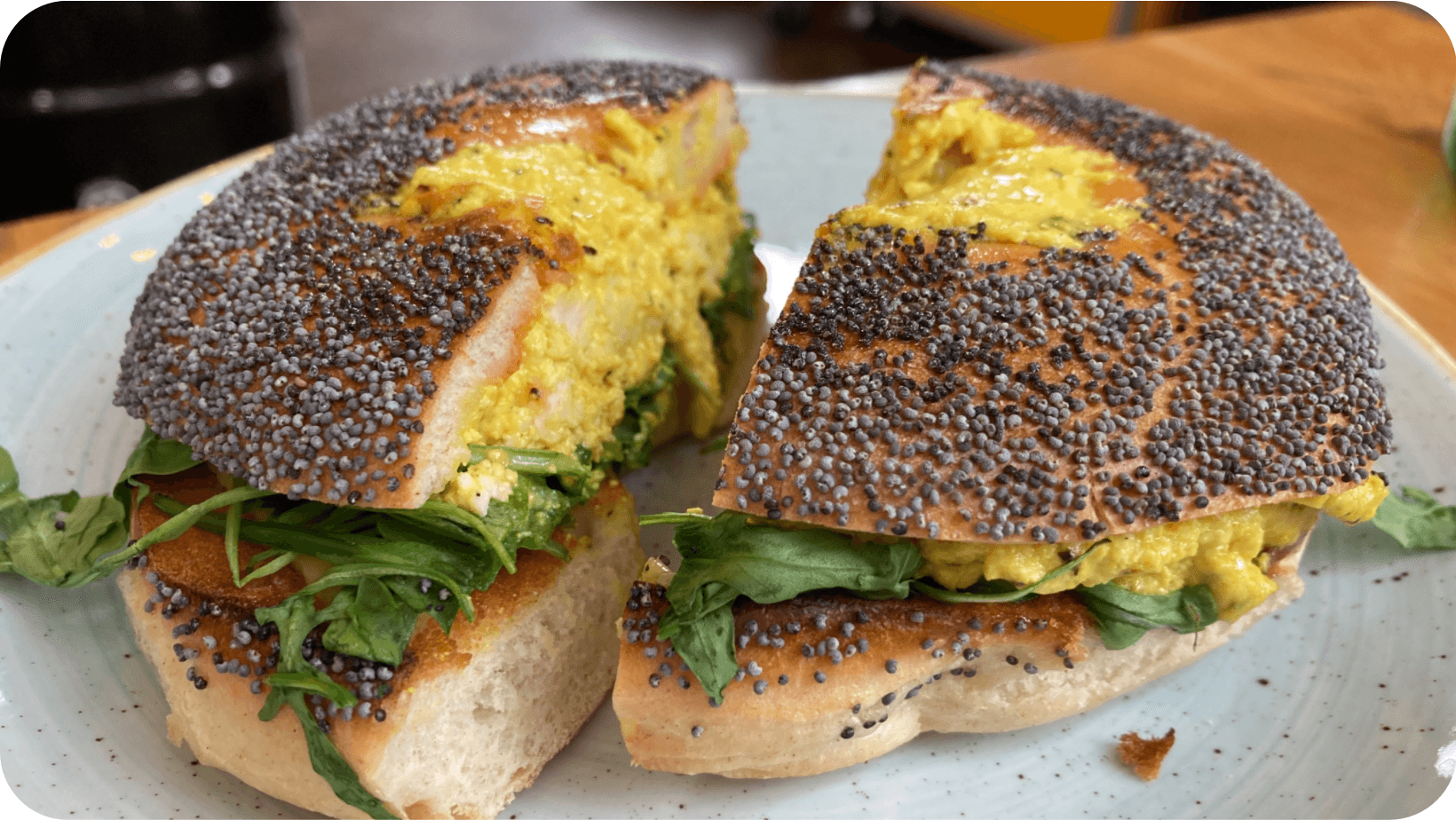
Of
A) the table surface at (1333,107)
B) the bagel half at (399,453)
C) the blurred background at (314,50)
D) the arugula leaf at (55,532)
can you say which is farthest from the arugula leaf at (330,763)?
the blurred background at (314,50)

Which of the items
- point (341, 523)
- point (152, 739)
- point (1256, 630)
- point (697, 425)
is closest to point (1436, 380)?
point (1256, 630)

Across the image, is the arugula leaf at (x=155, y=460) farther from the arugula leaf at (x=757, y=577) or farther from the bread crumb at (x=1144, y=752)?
the bread crumb at (x=1144, y=752)

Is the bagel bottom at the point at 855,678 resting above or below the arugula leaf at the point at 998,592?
below

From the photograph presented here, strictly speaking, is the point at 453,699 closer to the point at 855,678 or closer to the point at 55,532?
the point at 855,678

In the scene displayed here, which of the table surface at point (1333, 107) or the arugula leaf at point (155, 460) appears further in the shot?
the table surface at point (1333, 107)

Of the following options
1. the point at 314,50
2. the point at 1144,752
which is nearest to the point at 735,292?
the point at 1144,752
